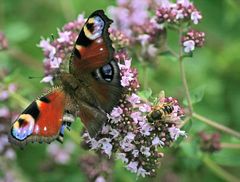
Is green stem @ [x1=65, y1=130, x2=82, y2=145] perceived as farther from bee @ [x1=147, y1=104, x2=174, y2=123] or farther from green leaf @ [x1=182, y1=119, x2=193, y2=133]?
bee @ [x1=147, y1=104, x2=174, y2=123]

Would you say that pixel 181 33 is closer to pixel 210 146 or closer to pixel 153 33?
pixel 153 33

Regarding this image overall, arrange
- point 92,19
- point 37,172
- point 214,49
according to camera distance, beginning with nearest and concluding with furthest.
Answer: point 92,19 → point 37,172 → point 214,49

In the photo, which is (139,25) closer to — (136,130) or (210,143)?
(210,143)

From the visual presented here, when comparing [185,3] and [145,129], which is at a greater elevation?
[185,3]

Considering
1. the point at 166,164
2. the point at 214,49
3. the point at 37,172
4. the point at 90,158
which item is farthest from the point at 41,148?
the point at 214,49

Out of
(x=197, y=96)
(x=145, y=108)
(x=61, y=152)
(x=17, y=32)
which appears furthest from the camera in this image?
(x=17, y=32)

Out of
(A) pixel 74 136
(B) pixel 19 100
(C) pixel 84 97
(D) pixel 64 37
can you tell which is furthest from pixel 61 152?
(C) pixel 84 97

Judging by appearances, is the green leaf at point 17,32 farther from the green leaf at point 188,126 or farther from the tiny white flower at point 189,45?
the green leaf at point 188,126
